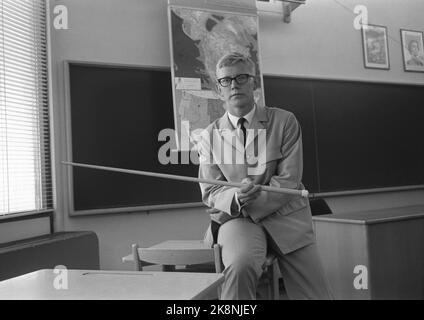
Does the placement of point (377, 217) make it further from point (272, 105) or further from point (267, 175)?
point (272, 105)

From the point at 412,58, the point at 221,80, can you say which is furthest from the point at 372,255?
the point at 412,58

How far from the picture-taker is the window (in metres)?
2.60

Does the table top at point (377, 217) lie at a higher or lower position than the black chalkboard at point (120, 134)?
lower

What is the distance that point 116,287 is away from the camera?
913mm

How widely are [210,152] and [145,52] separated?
168cm

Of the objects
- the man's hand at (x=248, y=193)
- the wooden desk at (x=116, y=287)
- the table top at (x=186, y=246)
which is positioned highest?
the man's hand at (x=248, y=193)

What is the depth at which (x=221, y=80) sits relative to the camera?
1.84 m

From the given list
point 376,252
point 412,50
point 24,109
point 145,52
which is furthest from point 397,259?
point 412,50

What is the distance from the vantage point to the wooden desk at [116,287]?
0.83 metres

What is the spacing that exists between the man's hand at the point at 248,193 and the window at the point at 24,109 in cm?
163

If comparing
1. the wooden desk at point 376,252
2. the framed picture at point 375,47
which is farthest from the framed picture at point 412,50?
the wooden desk at point 376,252

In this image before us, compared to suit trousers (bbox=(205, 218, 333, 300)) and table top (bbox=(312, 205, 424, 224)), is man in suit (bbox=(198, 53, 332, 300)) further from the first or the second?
table top (bbox=(312, 205, 424, 224))

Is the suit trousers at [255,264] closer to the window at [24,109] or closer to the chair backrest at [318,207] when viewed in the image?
the chair backrest at [318,207]
